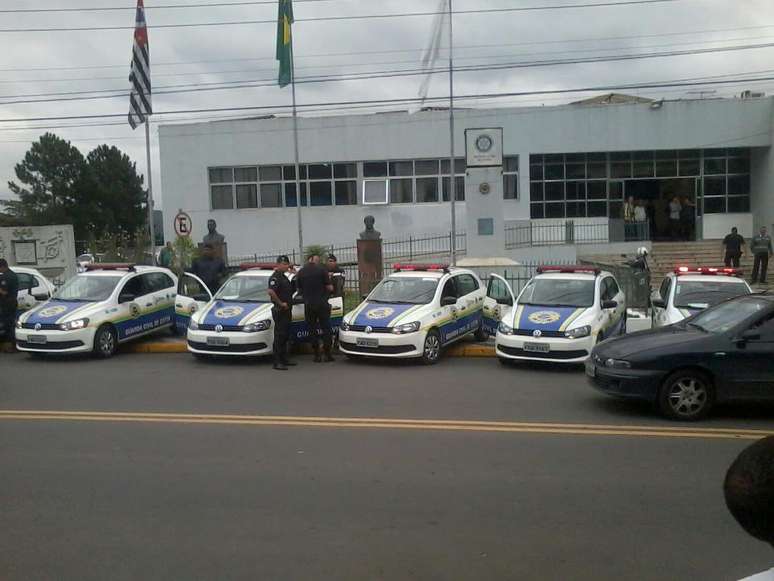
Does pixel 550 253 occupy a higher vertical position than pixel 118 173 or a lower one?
lower

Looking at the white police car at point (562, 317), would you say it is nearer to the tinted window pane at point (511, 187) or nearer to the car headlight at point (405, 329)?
the car headlight at point (405, 329)

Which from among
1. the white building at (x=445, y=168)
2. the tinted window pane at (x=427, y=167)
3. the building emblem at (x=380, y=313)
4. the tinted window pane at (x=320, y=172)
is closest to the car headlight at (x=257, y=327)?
the building emblem at (x=380, y=313)

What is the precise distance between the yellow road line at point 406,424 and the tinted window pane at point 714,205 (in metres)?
26.8

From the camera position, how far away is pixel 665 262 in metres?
28.7

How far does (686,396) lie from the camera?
28.8 feet

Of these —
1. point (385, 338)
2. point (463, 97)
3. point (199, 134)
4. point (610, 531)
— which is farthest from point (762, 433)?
point (199, 134)

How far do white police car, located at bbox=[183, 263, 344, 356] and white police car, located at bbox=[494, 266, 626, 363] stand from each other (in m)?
3.67

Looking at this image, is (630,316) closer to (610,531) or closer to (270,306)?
(270,306)

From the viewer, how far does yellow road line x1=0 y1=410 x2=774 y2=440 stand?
8164 millimetres

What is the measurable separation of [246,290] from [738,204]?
84.5ft

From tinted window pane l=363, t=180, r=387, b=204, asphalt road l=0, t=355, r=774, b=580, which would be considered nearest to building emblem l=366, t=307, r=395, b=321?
asphalt road l=0, t=355, r=774, b=580

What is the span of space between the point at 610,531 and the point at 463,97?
23.5 meters

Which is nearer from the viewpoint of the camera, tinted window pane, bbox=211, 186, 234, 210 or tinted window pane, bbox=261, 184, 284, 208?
tinted window pane, bbox=261, 184, 284, 208

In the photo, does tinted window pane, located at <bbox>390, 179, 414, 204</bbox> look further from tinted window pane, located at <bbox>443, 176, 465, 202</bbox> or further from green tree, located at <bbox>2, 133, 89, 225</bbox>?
green tree, located at <bbox>2, 133, 89, 225</bbox>
